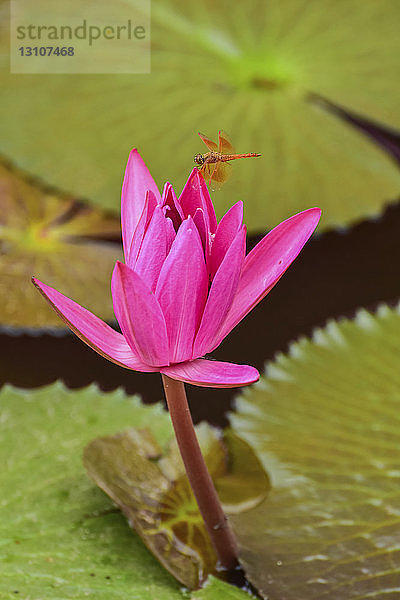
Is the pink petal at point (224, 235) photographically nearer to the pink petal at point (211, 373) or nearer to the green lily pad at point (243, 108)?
the pink petal at point (211, 373)

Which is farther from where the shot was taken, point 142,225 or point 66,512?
point 66,512

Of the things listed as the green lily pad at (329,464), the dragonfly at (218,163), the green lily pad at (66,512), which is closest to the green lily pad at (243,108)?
the green lily pad at (329,464)

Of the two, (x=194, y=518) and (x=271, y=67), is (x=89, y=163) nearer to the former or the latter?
(x=271, y=67)

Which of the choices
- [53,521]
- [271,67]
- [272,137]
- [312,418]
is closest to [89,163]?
[272,137]

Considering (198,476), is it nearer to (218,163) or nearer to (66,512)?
(66,512)

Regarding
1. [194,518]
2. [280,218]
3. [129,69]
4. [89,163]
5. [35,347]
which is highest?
[129,69]

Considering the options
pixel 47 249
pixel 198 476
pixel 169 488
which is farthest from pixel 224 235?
pixel 47 249

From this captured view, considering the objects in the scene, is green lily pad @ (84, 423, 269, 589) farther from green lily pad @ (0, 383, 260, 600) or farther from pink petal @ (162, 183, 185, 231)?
pink petal @ (162, 183, 185, 231)
